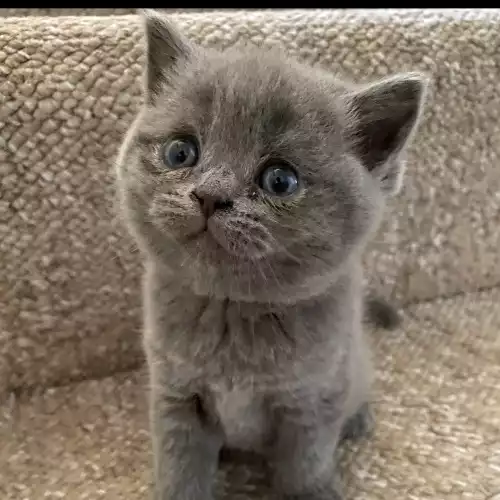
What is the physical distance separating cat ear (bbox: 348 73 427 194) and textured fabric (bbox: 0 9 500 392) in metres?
0.39

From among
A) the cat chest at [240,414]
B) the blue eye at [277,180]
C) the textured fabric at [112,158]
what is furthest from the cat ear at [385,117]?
the textured fabric at [112,158]

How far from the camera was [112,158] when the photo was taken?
1094mm

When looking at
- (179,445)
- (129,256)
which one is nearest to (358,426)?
(179,445)

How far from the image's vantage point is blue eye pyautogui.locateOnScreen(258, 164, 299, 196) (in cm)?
72

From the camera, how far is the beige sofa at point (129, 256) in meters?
0.99

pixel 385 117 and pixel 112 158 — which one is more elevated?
pixel 385 117

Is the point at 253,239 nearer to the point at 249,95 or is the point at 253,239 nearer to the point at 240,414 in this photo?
the point at 249,95

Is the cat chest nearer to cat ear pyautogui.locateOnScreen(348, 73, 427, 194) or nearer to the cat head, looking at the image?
the cat head

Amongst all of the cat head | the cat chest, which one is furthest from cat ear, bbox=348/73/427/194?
the cat chest

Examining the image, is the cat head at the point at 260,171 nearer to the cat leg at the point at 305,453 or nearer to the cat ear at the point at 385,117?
the cat ear at the point at 385,117

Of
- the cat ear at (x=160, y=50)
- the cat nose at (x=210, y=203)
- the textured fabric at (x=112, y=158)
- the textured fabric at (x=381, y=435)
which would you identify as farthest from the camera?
the textured fabric at (x=112, y=158)

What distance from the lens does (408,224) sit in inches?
49.4

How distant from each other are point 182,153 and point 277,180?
10 centimetres

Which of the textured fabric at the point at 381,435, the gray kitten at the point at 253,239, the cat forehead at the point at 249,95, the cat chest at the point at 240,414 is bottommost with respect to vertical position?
the textured fabric at the point at 381,435
